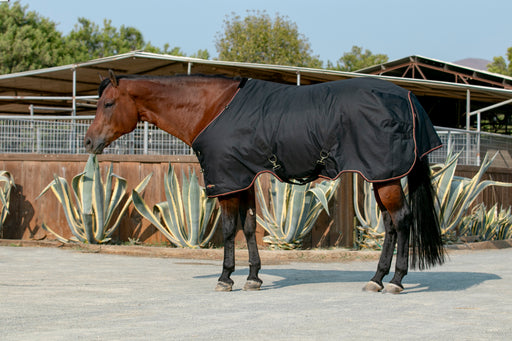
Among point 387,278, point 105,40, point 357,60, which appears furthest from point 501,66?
point 387,278

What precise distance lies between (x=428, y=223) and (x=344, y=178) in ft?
16.4

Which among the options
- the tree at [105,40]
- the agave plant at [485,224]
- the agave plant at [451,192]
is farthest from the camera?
the tree at [105,40]

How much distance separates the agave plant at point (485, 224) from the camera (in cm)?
1370

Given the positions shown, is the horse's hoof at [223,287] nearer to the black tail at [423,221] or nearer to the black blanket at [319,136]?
the black blanket at [319,136]

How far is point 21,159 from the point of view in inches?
541

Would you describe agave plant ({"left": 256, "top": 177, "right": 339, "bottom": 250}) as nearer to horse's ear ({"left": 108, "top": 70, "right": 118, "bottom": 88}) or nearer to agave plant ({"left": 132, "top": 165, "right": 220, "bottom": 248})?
agave plant ({"left": 132, "top": 165, "right": 220, "bottom": 248})

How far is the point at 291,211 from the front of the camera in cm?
1154

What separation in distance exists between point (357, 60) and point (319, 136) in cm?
5402

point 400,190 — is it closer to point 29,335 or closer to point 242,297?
point 242,297

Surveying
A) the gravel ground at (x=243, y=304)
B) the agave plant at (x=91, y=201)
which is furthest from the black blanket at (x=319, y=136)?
the agave plant at (x=91, y=201)

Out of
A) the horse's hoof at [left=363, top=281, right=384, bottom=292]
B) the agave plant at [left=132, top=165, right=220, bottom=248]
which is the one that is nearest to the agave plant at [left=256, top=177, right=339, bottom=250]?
the agave plant at [left=132, top=165, right=220, bottom=248]

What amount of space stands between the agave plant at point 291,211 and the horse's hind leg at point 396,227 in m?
4.10

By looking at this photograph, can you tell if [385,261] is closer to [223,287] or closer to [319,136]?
[319,136]

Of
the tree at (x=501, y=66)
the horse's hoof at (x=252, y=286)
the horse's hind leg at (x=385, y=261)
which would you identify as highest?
the tree at (x=501, y=66)
